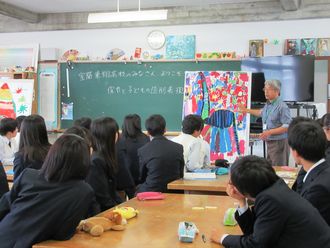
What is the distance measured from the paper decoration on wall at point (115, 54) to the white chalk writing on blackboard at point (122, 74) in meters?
0.33

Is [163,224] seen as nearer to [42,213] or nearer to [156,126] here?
[42,213]

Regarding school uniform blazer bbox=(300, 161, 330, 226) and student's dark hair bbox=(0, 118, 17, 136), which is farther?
student's dark hair bbox=(0, 118, 17, 136)

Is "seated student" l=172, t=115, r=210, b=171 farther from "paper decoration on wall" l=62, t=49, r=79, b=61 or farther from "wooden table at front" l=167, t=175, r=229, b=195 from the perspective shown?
"paper decoration on wall" l=62, t=49, r=79, b=61

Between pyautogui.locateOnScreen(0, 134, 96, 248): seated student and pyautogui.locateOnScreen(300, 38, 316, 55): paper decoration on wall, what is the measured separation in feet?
17.8

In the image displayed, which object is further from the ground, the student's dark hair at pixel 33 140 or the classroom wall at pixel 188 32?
the classroom wall at pixel 188 32

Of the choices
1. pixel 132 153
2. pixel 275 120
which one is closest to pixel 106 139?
pixel 132 153

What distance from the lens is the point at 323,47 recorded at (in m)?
6.77

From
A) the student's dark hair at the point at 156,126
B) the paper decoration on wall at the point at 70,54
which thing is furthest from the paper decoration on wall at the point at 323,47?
the paper decoration on wall at the point at 70,54

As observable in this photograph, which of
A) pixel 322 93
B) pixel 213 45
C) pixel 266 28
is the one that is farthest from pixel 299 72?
pixel 213 45

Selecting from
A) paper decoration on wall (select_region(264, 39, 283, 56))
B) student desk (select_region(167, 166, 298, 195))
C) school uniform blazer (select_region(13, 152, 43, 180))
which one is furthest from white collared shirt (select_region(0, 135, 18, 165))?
paper decoration on wall (select_region(264, 39, 283, 56))

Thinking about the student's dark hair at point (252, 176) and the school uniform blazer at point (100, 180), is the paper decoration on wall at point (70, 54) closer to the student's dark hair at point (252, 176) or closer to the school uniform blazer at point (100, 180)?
the school uniform blazer at point (100, 180)

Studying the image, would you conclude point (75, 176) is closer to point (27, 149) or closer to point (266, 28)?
point (27, 149)

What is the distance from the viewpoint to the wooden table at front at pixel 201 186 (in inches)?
140

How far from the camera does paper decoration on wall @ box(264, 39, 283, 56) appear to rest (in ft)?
22.7
